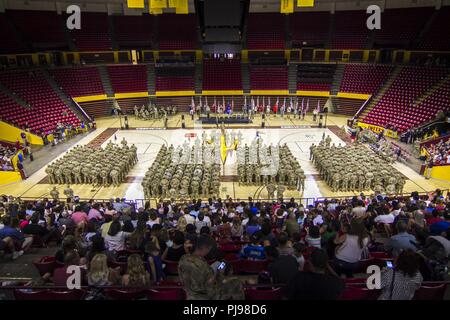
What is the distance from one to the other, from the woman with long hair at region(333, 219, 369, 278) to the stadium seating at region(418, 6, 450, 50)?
33832 millimetres

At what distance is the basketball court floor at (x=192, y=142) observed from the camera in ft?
58.4

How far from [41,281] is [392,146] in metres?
23.4

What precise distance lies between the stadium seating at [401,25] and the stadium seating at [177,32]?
20470 millimetres

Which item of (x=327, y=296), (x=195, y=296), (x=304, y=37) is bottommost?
(x=195, y=296)

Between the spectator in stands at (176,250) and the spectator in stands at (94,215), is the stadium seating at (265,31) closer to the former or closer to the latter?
the spectator in stands at (94,215)

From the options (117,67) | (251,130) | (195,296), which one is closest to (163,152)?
(251,130)

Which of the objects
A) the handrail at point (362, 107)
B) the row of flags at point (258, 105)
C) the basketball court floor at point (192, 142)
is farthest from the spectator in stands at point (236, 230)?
the handrail at point (362, 107)

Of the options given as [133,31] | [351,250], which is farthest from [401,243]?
[133,31]

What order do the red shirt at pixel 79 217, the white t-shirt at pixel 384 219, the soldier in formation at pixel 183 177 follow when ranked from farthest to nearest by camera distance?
the soldier in formation at pixel 183 177
the red shirt at pixel 79 217
the white t-shirt at pixel 384 219

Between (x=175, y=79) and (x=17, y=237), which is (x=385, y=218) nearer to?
(x=17, y=237)

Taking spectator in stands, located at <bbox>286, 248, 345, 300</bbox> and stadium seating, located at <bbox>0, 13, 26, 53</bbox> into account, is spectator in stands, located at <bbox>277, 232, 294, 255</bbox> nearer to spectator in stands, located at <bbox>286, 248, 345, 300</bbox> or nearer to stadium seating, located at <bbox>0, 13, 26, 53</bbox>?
spectator in stands, located at <bbox>286, 248, 345, 300</bbox>

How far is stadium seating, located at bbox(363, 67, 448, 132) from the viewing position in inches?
1080
